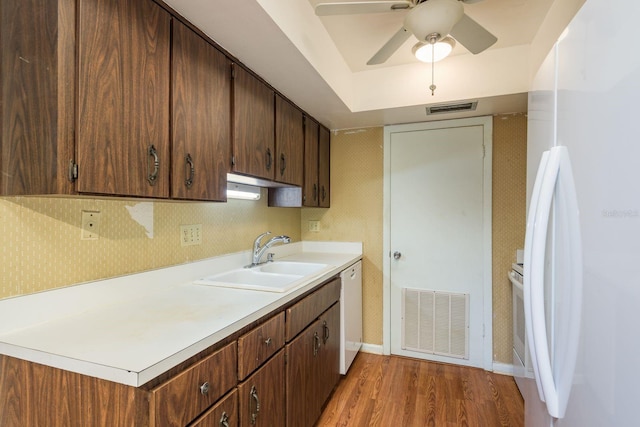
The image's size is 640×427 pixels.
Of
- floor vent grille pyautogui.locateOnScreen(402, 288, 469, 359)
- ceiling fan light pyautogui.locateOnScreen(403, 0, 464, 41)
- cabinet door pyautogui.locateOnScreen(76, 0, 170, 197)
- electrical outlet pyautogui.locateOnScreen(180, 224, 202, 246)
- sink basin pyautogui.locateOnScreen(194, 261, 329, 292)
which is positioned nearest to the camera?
cabinet door pyautogui.locateOnScreen(76, 0, 170, 197)

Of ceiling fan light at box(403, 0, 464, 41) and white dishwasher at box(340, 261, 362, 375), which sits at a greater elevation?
ceiling fan light at box(403, 0, 464, 41)

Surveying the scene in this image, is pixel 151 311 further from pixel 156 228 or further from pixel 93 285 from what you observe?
pixel 156 228

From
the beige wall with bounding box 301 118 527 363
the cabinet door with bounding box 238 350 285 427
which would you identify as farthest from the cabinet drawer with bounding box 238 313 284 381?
the beige wall with bounding box 301 118 527 363

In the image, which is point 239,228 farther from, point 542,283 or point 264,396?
point 542,283

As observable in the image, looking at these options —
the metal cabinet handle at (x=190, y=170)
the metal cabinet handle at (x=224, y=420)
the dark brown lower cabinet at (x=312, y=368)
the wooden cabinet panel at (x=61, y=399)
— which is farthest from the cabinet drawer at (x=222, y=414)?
the metal cabinet handle at (x=190, y=170)

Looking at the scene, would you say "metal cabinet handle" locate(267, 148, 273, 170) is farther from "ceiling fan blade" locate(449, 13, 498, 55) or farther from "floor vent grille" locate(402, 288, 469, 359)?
"floor vent grille" locate(402, 288, 469, 359)

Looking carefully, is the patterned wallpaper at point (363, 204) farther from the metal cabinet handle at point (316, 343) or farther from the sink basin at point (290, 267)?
the metal cabinet handle at point (316, 343)

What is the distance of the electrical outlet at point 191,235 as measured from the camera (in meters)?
1.63

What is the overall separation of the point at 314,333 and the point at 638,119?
1560 mm

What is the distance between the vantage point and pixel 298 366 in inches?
59.4

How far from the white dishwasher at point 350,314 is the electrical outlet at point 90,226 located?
147cm

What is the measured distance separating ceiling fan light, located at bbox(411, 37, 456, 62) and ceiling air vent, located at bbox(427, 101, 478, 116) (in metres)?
0.48

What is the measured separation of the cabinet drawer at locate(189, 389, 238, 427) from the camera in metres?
0.91

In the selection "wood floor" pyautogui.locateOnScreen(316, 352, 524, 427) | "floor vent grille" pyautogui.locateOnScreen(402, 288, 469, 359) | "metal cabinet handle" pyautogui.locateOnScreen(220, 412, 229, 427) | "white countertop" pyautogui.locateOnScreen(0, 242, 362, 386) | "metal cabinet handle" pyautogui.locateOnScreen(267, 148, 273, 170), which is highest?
"metal cabinet handle" pyautogui.locateOnScreen(267, 148, 273, 170)
